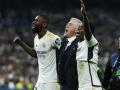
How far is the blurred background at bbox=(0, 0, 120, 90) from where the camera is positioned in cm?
2555

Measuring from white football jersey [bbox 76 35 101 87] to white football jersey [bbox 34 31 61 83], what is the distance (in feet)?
2.92

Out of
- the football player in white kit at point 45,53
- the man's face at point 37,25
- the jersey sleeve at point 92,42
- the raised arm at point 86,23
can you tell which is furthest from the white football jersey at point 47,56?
the raised arm at point 86,23

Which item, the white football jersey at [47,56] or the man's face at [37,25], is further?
the man's face at [37,25]

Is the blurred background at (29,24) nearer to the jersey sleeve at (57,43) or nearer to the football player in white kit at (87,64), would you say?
the jersey sleeve at (57,43)

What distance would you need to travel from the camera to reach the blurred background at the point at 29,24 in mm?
25547

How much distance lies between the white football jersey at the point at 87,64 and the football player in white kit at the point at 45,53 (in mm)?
896

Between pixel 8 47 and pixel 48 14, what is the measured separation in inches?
204

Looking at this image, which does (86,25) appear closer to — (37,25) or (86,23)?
(86,23)

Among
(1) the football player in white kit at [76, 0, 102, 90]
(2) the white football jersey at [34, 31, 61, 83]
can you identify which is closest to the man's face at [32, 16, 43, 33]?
(2) the white football jersey at [34, 31, 61, 83]

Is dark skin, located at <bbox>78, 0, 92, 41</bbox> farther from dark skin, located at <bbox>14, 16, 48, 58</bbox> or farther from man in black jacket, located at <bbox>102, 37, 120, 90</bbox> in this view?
dark skin, located at <bbox>14, 16, 48, 58</bbox>

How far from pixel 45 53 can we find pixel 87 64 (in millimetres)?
1169

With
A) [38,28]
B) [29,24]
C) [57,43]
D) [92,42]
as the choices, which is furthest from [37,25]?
[29,24]

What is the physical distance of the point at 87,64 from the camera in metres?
9.05

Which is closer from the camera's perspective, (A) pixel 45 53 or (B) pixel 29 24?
(A) pixel 45 53
